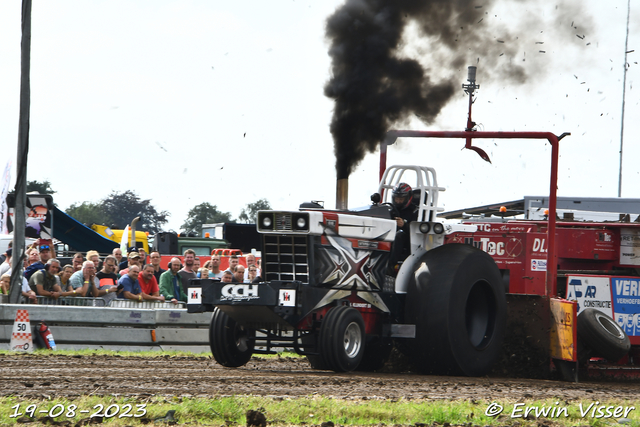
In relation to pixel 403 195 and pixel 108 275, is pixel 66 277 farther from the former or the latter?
pixel 403 195

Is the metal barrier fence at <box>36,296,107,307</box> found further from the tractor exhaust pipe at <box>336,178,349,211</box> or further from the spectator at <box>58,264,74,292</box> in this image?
the tractor exhaust pipe at <box>336,178,349,211</box>

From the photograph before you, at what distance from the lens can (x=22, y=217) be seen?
44.9ft

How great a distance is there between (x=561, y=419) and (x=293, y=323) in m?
3.63

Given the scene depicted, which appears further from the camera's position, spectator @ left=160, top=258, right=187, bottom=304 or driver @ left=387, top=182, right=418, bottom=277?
spectator @ left=160, top=258, right=187, bottom=304

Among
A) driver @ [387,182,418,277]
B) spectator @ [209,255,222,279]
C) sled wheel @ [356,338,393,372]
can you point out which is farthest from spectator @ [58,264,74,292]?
driver @ [387,182,418,277]

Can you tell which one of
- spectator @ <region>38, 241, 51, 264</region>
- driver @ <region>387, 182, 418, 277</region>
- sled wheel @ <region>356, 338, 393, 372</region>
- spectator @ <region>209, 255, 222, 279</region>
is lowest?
sled wheel @ <region>356, 338, 393, 372</region>

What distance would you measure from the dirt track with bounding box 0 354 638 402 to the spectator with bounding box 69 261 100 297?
117 inches

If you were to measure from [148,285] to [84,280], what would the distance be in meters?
1.04

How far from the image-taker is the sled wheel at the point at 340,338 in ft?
30.5

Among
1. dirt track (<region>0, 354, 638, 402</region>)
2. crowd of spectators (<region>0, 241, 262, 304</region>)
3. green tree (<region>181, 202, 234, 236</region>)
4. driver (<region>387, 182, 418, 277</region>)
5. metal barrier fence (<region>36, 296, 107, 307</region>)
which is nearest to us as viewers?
dirt track (<region>0, 354, 638, 402</region>)

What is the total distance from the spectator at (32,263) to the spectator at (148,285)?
1558 millimetres

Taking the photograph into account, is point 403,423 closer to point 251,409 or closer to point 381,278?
point 251,409

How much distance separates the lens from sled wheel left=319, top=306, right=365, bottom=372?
9.29 metres

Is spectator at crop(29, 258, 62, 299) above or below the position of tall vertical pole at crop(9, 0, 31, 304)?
below
